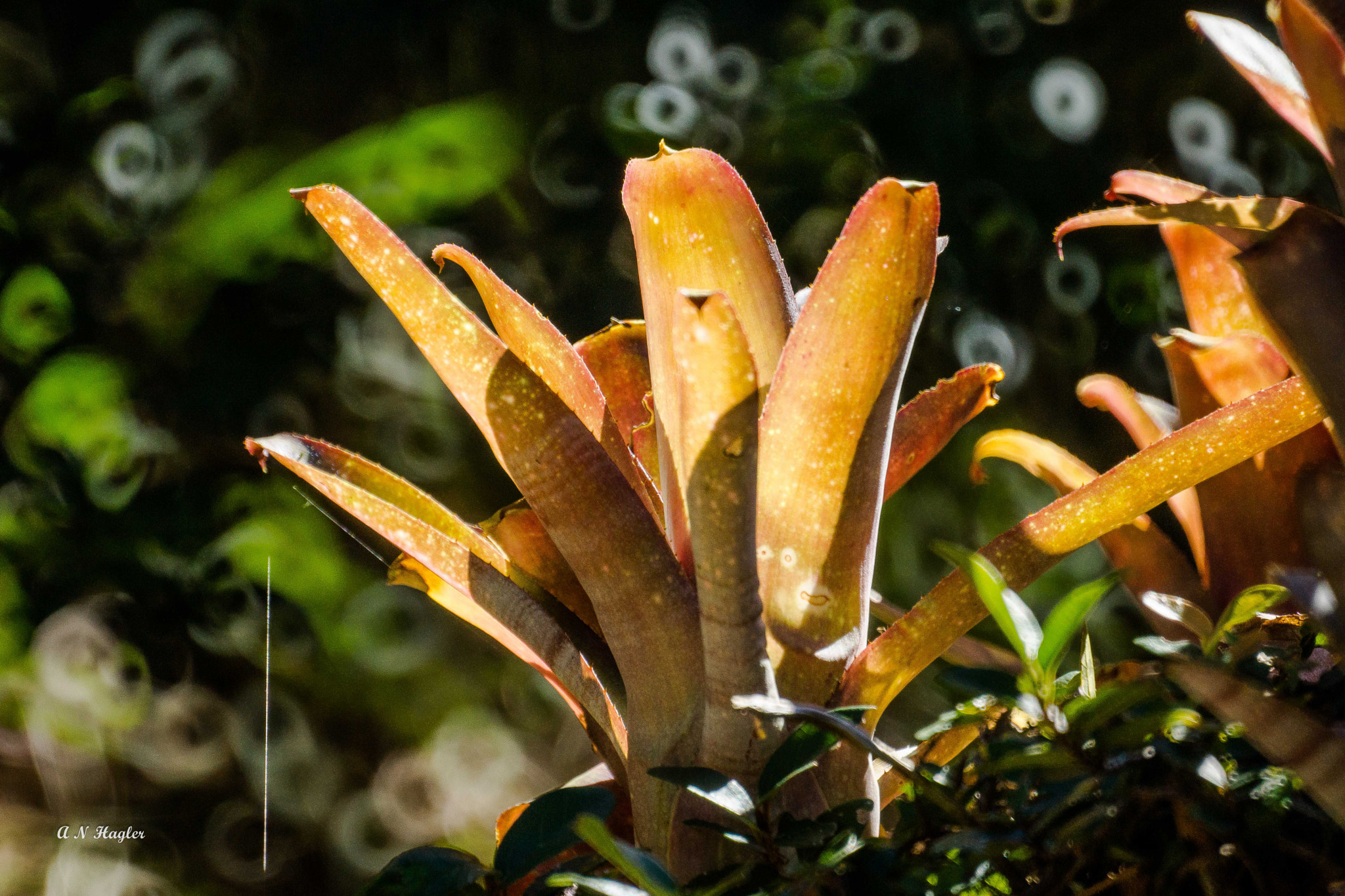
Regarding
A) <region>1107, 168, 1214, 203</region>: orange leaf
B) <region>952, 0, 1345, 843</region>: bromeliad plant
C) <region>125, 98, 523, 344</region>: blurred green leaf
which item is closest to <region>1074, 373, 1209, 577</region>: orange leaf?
<region>952, 0, 1345, 843</region>: bromeliad plant

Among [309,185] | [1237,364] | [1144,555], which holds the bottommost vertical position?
[1144,555]

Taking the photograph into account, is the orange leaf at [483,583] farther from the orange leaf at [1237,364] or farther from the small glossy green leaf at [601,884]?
the orange leaf at [1237,364]

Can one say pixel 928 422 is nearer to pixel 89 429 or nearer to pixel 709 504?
pixel 709 504

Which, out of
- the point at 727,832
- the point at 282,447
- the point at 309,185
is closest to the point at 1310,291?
the point at 727,832

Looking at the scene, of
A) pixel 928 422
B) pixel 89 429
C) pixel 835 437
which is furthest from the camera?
pixel 89 429

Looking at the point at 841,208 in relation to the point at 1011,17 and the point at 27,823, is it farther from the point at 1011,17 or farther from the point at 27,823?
the point at 27,823
